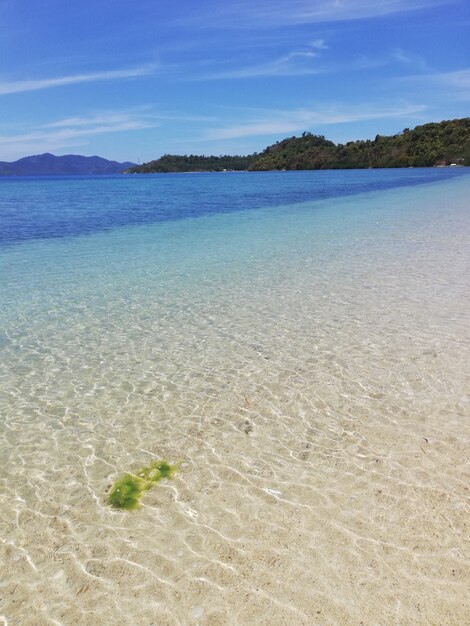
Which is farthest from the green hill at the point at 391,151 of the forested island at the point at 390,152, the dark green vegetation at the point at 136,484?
the dark green vegetation at the point at 136,484

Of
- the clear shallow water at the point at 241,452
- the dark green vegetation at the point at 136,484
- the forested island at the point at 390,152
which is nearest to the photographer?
the clear shallow water at the point at 241,452

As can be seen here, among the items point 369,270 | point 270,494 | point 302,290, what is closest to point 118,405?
point 270,494

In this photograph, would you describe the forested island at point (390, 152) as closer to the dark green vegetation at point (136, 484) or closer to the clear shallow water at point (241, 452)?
the clear shallow water at point (241, 452)

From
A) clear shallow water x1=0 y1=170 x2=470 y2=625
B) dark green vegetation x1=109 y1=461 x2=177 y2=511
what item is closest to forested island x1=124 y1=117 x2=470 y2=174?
clear shallow water x1=0 y1=170 x2=470 y2=625

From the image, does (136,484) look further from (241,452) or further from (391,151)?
(391,151)

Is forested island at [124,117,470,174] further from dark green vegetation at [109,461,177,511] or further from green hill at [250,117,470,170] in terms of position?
dark green vegetation at [109,461,177,511]

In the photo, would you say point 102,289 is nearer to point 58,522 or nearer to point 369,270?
point 369,270

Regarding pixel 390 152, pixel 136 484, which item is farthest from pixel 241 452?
pixel 390 152

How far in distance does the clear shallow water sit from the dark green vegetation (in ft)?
0.35

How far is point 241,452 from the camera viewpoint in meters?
4.57

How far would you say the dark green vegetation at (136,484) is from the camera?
3910 millimetres

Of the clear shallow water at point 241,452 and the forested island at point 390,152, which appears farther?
the forested island at point 390,152

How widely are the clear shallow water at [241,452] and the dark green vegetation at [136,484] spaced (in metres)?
0.11

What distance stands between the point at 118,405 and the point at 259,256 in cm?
1034
